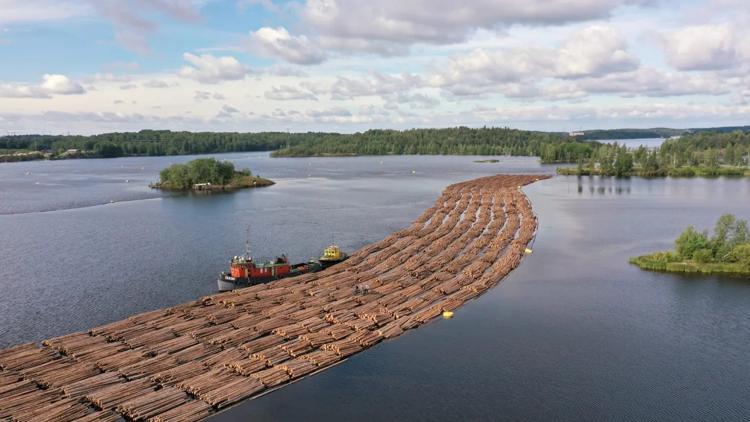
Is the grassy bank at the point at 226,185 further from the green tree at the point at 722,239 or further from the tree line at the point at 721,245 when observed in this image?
the green tree at the point at 722,239

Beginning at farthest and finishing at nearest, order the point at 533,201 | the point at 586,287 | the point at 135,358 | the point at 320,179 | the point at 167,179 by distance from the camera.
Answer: the point at 320,179
the point at 167,179
the point at 533,201
the point at 586,287
the point at 135,358

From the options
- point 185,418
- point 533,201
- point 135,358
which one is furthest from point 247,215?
point 185,418

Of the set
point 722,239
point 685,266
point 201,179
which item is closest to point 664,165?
point 722,239

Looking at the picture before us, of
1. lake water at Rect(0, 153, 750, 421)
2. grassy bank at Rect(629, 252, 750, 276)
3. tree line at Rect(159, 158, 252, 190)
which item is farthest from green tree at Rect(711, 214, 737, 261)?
tree line at Rect(159, 158, 252, 190)

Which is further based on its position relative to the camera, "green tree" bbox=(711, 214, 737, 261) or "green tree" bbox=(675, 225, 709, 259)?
"green tree" bbox=(675, 225, 709, 259)

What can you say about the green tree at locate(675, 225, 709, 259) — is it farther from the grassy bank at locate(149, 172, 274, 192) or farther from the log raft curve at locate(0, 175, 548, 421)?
the grassy bank at locate(149, 172, 274, 192)

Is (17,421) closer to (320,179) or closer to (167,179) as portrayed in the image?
(167,179)

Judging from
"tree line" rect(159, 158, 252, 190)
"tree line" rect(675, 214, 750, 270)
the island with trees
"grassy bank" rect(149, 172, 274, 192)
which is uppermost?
the island with trees
